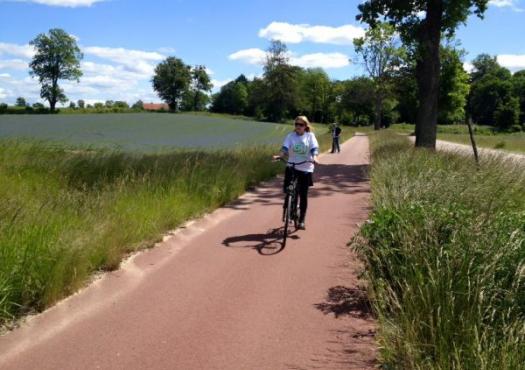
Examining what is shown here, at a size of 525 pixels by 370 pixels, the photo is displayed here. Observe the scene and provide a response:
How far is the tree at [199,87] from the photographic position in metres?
144

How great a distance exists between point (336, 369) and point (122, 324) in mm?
2086

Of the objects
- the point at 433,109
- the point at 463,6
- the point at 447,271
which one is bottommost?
the point at 447,271

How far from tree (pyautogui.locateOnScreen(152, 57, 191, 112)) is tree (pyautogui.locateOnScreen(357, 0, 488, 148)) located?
119m

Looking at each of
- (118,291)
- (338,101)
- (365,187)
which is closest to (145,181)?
(118,291)

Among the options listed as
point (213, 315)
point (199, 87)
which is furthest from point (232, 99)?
point (213, 315)

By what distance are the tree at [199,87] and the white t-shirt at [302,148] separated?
5408 inches

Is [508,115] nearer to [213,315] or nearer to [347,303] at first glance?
[347,303]

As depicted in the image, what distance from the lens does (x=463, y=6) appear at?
22.2 m

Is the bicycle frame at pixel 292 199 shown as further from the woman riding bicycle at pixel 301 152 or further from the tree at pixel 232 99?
the tree at pixel 232 99

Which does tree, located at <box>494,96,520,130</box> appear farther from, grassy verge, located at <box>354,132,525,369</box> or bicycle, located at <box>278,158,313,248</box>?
grassy verge, located at <box>354,132,525,369</box>

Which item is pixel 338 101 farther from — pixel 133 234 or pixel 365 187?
pixel 133 234

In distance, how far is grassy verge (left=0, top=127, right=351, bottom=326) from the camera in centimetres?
542

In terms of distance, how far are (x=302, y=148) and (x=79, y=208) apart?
365cm

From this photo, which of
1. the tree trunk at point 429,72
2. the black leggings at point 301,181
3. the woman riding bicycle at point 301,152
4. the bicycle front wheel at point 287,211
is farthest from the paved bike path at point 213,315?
the tree trunk at point 429,72
